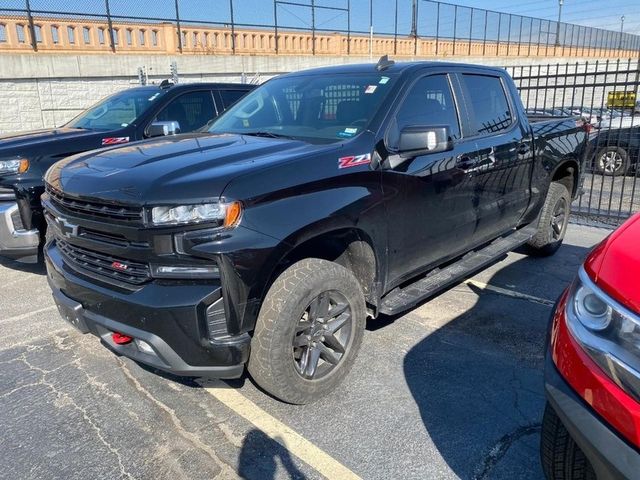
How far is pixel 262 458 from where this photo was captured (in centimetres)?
258

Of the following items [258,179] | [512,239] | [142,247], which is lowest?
[512,239]

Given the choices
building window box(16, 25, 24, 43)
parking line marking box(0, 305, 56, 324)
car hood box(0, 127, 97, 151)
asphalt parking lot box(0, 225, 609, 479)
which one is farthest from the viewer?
building window box(16, 25, 24, 43)

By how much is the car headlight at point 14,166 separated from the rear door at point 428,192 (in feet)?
11.5

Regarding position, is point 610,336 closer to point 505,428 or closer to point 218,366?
point 505,428

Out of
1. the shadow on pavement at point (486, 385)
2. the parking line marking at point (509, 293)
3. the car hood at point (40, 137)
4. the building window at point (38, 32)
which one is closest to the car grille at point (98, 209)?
the shadow on pavement at point (486, 385)

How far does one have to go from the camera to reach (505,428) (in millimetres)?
2818

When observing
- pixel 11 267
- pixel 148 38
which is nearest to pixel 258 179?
pixel 11 267

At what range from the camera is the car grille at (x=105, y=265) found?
101 inches

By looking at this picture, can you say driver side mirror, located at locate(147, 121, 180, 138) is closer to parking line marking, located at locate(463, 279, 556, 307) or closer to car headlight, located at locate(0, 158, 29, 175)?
car headlight, located at locate(0, 158, 29, 175)

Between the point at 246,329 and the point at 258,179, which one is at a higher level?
the point at 258,179

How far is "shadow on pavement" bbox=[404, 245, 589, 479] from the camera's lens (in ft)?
8.55

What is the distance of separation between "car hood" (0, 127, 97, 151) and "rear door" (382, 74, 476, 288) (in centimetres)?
362

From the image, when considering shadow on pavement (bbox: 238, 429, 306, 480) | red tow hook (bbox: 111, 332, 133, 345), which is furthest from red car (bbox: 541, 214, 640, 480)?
red tow hook (bbox: 111, 332, 133, 345)

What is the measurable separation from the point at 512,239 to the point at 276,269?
305cm
